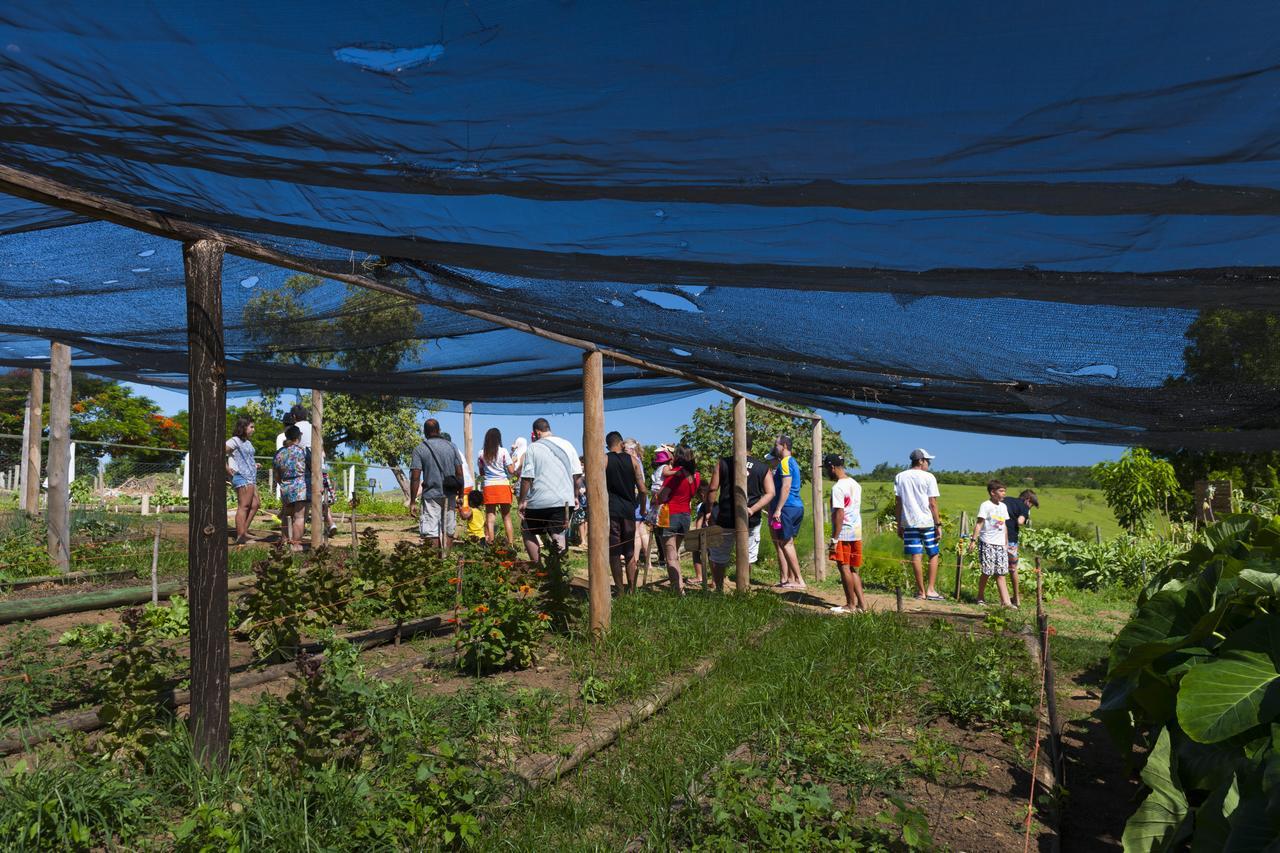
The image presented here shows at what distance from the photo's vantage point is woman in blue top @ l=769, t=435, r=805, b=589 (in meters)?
10.1

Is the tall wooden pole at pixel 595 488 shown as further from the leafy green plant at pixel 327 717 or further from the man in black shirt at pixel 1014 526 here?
the man in black shirt at pixel 1014 526

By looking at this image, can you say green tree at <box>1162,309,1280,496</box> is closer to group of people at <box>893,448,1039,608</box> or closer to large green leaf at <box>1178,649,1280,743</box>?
large green leaf at <box>1178,649,1280,743</box>

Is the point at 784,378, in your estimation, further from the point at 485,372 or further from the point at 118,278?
the point at 118,278

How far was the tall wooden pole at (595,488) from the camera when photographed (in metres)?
6.48

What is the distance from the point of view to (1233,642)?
2.93 metres

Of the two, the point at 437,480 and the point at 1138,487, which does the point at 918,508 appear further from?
the point at 1138,487

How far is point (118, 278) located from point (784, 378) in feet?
13.9

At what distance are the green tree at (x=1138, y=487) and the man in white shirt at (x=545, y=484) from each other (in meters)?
13.8

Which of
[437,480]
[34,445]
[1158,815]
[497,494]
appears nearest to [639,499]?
[497,494]

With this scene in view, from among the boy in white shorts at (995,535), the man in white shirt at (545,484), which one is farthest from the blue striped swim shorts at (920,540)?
the man in white shirt at (545,484)

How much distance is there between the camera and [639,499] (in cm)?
1024

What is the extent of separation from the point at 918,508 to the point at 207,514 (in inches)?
301

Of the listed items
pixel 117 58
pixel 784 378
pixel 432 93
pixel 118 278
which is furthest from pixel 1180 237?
pixel 118 278

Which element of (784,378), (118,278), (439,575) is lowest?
(439,575)
